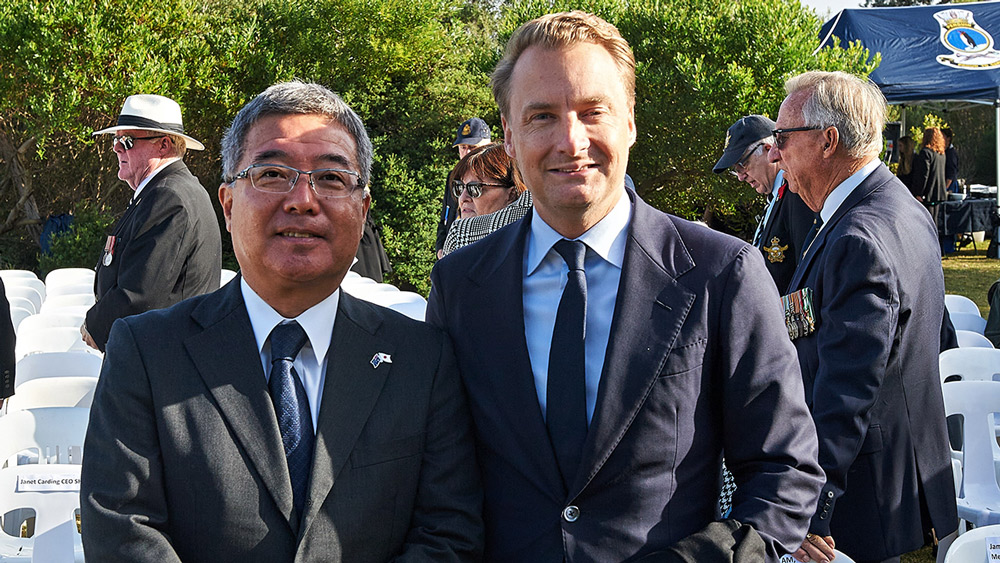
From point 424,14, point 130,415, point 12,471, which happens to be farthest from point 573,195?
point 424,14

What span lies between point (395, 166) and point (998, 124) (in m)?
10.1

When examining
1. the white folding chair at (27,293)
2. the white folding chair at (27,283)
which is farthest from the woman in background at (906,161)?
the white folding chair at (27,293)

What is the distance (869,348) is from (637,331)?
3.60 feet

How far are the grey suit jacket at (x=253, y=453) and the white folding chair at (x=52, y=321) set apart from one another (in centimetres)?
422

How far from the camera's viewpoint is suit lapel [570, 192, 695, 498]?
1.73 meters

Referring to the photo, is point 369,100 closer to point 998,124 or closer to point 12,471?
point 12,471

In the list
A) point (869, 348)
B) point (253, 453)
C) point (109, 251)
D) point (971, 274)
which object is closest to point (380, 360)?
point (253, 453)

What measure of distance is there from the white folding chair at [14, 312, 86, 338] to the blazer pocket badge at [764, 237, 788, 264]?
423 cm

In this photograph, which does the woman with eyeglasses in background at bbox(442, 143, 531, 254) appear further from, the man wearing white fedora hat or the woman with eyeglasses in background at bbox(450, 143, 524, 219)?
the man wearing white fedora hat

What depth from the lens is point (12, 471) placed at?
3045 mm

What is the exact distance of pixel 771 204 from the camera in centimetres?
480

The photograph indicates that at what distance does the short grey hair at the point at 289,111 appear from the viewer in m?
1.90

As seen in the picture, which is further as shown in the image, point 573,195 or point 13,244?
point 13,244

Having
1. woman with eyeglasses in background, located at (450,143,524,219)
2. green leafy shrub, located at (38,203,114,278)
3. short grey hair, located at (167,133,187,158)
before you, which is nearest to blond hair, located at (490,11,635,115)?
woman with eyeglasses in background, located at (450,143,524,219)
